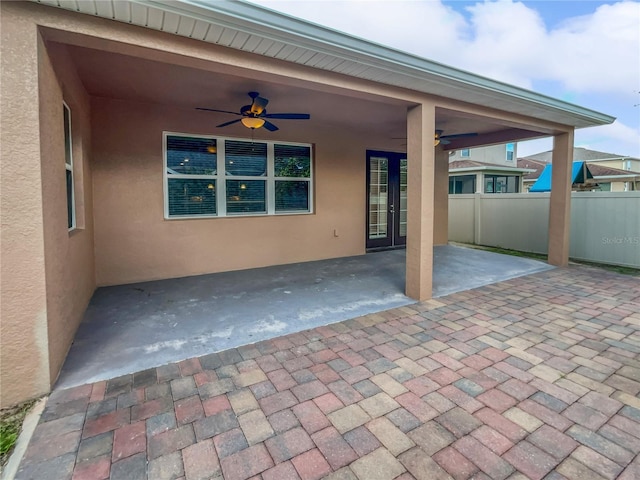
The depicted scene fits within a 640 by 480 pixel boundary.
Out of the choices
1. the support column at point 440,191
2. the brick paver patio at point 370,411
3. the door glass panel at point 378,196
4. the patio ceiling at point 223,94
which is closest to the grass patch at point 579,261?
the support column at point 440,191

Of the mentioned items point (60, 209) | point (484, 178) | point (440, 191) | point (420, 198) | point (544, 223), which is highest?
point (484, 178)

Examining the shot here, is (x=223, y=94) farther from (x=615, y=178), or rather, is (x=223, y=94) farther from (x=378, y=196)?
(x=615, y=178)

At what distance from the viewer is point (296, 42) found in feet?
9.38

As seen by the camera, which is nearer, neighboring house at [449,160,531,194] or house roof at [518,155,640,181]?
house roof at [518,155,640,181]

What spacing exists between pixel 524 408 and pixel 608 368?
1.09m

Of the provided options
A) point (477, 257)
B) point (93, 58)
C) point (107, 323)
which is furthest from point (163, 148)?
point (477, 257)

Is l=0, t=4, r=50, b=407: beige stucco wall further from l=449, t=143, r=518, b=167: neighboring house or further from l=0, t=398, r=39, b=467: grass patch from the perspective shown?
Result: l=449, t=143, r=518, b=167: neighboring house

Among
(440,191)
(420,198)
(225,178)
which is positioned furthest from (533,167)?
(225,178)

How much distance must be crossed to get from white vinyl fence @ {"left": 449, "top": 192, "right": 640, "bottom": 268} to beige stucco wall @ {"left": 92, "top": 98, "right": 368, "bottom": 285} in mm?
4940

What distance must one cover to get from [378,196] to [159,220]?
4755 mm

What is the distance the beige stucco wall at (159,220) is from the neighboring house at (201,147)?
2cm

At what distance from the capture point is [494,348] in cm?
295

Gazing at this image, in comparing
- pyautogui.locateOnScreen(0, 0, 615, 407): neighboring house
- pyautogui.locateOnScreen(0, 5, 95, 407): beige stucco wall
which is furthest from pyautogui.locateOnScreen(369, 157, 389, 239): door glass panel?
pyautogui.locateOnScreen(0, 5, 95, 407): beige stucco wall

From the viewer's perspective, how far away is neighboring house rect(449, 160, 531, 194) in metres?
15.0
